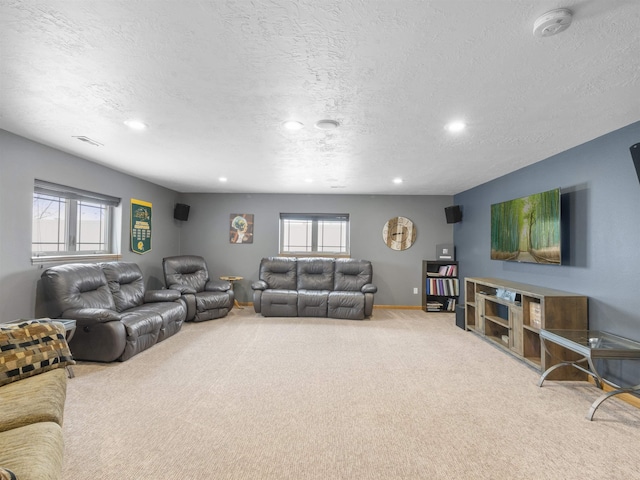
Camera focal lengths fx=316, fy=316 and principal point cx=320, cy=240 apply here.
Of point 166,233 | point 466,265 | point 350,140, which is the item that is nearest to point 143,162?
point 166,233

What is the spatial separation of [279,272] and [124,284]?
8.28 feet

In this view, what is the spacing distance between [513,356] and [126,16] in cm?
444

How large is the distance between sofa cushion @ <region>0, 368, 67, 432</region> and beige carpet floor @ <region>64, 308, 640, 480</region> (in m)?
0.42

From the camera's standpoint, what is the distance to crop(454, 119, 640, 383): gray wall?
8.78 feet

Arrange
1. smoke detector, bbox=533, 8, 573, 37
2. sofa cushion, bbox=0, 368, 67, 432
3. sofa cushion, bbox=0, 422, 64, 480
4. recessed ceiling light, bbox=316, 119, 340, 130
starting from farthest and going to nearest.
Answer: recessed ceiling light, bbox=316, 119, 340, 130 → sofa cushion, bbox=0, 368, 67, 432 → smoke detector, bbox=533, 8, 573, 37 → sofa cushion, bbox=0, 422, 64, 480

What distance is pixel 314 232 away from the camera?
21.9ft

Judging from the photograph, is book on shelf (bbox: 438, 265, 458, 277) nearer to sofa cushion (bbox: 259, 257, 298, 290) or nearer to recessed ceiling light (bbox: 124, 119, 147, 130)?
A: sofa cushion (bbox: 259, 257, 298, 290)

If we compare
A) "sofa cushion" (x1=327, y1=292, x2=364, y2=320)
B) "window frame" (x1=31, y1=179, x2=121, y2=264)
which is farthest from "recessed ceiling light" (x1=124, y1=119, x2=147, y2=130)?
"sofa cushion" (x1=327, y1=292, x2=364, y2=320)

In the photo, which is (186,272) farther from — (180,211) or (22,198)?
(22,198)

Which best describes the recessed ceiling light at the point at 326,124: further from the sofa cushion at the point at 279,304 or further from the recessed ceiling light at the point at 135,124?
the sofa cushion at the point at 279,304

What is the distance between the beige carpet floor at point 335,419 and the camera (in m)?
1.80

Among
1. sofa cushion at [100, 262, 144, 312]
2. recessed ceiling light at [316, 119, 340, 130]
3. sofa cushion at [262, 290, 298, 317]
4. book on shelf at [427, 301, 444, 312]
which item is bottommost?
book on shelf at [427, 301, 444, 312]

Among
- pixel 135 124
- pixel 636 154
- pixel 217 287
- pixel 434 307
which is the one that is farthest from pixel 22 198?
pixel 434 307

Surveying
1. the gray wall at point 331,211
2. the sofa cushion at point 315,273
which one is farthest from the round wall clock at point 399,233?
the sofa cushion at point 315,273
